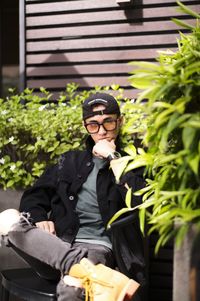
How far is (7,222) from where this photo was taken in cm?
280

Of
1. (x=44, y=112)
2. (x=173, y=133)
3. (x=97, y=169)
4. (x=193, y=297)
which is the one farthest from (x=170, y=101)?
(x=44, y=112)

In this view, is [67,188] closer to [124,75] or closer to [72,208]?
[72,208]

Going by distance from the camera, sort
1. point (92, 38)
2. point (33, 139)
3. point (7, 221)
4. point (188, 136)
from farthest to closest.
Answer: point (92, 38) < point (33, 139) < point (7, 221) < point (188, 136)

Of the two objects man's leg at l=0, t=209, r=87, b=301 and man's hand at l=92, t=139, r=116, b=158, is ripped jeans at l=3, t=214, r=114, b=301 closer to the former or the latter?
man's leg at l=0, t=209, r=87, b=301

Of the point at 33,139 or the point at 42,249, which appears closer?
the point at 42,249

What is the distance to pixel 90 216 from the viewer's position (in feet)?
10.0

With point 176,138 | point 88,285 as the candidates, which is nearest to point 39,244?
point 88,285

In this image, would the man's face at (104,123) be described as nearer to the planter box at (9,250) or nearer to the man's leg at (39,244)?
the man's leg at (39,244)

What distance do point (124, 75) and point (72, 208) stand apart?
2348 millimetres

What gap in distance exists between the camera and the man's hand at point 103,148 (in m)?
2.92

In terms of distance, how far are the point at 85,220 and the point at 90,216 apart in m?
0.04

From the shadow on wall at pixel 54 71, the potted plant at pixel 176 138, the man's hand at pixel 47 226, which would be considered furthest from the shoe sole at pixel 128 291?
the shadow on wall at pixel 54 71

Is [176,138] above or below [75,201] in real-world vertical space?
above

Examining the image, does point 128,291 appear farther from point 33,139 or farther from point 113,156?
point 33,139
